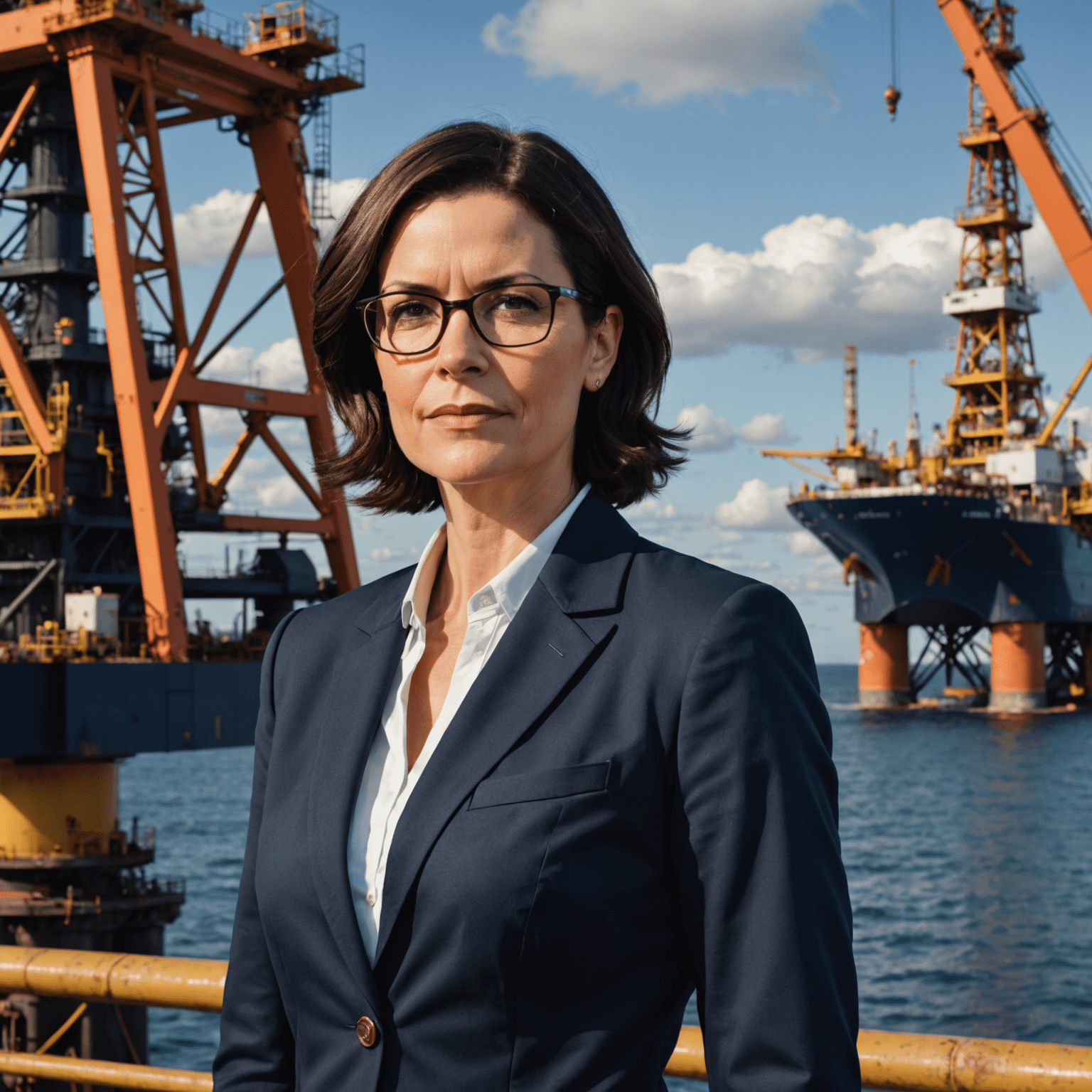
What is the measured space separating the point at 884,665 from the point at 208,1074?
5680 centimetres

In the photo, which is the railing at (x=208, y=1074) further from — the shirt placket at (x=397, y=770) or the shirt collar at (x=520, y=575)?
the shirt collar at (x=520, y=575)

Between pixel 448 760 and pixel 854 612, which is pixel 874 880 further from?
pixel 854 612

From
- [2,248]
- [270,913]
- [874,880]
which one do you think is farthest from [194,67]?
[270,913]

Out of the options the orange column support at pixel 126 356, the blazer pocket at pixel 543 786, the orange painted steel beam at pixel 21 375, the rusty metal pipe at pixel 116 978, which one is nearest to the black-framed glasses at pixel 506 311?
the blazer pocket at pixel 543 786

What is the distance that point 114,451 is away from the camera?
20.1 m

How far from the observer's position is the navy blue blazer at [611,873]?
155 cm

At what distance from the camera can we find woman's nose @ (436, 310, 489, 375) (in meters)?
1.80

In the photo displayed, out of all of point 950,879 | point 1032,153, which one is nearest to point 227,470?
point 950,879

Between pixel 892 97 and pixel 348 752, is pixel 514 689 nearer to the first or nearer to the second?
pixel 348 752

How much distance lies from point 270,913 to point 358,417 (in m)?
0.88

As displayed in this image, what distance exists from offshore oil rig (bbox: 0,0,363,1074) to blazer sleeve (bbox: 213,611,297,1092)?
1412cm

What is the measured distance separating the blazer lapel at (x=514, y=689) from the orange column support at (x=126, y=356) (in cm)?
1721

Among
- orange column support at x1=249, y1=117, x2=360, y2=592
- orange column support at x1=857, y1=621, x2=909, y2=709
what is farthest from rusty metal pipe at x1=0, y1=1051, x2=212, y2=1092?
orange column support at x1=857, y1=621, x2=909, y2=709

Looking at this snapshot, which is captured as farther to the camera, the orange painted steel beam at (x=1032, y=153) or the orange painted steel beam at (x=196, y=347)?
the orange painted steel beam at (x=1032, y=153)
